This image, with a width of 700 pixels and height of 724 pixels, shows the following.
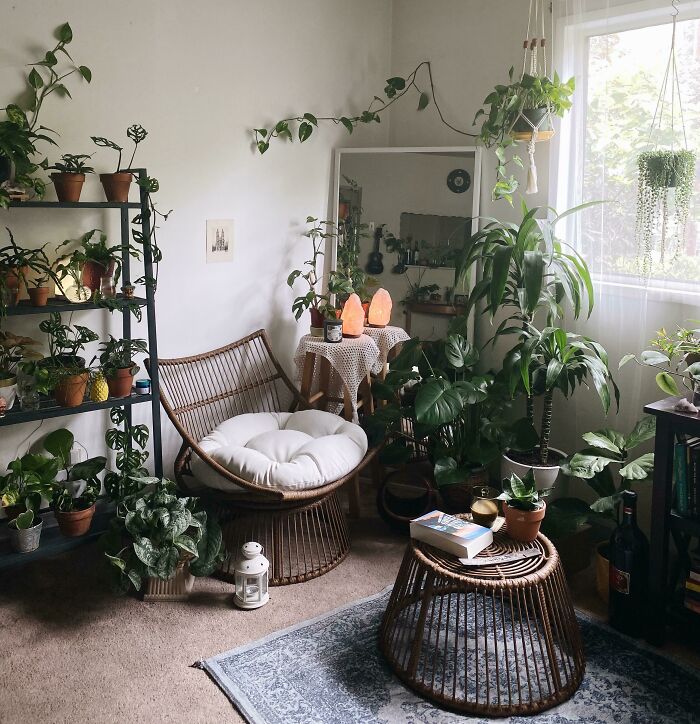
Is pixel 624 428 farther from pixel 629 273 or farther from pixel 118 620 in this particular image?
pixel 118 620

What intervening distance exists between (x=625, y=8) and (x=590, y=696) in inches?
95.4

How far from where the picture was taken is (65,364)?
9.29 ft

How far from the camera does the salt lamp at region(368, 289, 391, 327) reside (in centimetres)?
357

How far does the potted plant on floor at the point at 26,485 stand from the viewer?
279cm

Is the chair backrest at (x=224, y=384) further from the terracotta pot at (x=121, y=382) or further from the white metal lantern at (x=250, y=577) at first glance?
the white metal lantern at (x=250, y=577)

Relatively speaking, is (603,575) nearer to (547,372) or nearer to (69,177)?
(547,372)

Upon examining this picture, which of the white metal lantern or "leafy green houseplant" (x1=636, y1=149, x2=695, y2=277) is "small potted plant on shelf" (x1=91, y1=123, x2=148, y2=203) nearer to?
the white metal lantern

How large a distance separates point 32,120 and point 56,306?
2.33 ft

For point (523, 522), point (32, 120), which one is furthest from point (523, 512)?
point (32, 120)

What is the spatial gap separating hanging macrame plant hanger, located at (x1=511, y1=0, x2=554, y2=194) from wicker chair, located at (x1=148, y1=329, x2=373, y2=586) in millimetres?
1379

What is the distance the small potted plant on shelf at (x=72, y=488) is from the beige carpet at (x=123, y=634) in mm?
232

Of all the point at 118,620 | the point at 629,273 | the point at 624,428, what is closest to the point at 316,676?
the point at 118,620

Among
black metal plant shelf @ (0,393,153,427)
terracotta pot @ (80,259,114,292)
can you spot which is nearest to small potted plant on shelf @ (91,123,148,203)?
terracotta pot @ (80,259,114,292)

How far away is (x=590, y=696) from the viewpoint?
88.4 inches
